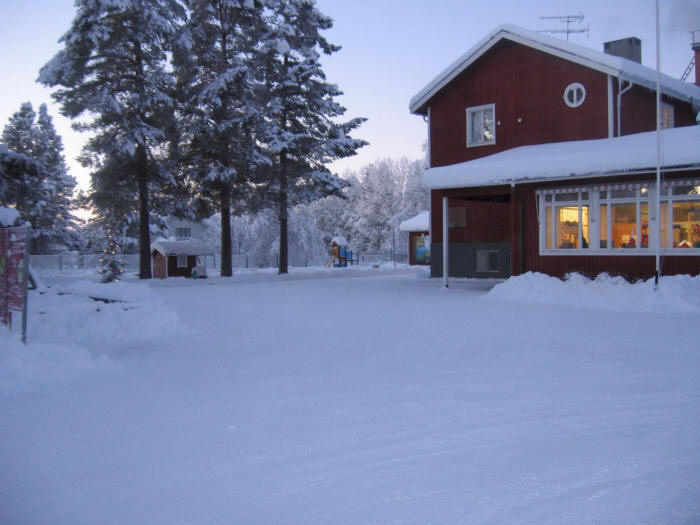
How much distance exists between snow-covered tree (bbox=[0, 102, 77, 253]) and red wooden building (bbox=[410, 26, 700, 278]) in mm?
34132

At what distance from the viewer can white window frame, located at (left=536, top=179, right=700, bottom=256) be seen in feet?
45.9

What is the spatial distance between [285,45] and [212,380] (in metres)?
23.6

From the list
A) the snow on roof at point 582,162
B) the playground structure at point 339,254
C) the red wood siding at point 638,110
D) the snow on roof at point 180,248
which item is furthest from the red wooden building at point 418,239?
the snow on roof at point 582,162

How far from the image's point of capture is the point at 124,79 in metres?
24.1

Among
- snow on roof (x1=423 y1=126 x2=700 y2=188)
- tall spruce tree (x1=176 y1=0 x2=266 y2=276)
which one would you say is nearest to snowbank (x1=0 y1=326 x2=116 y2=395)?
snow on roof (x1=423 y1=126 x2=700 y2=188)

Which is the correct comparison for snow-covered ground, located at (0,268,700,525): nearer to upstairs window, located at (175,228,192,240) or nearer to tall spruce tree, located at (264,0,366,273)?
tall spruce tree, located at (264,0,366,273)

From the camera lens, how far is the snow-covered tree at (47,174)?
1738 inches

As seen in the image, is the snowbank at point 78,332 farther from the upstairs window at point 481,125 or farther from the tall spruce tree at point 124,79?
the upstairs window at point 481,125

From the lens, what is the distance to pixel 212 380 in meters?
6.48

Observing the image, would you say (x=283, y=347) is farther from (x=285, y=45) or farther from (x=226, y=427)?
(x=285, y=45)

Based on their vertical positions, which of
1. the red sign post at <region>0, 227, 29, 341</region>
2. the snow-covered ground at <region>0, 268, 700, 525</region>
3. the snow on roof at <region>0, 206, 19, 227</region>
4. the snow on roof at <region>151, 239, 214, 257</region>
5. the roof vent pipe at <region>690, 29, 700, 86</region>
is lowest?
the snow-covered ground at <region>0, 268, 700, 525</region>

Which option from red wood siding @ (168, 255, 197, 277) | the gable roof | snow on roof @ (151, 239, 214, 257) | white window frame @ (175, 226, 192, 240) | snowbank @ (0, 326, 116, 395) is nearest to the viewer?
snowbank @ (0, 326, 116, 395)

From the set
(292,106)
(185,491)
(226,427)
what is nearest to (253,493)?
(185,491)

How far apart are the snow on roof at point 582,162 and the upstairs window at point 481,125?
2668mm
